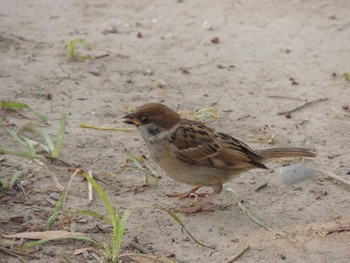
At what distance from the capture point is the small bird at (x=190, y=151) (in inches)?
203

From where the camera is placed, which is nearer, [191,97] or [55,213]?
[55,213]

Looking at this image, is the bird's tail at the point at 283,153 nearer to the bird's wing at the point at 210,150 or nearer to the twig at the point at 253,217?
the bird's wing at the point at 210,150

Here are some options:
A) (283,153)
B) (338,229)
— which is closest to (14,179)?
(283,153)

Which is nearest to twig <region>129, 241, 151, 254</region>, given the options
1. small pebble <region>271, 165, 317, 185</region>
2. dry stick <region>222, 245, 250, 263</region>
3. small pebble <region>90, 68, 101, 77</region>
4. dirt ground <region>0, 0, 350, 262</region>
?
dirt ground <region>0, 0, 350, 262</region>

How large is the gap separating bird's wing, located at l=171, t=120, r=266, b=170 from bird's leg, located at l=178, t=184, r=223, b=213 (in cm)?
18

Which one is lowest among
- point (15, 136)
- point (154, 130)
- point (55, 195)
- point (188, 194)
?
point (188, 194)

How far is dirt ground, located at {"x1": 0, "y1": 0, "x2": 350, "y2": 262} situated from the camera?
4.75 meters

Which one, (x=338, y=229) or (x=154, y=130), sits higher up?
(x=154, y=130)

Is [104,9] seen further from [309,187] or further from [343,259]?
[343,259]

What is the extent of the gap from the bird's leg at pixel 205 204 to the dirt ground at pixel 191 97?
0.06m

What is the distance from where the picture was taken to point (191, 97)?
7.02 metres

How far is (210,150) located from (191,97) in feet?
6.05

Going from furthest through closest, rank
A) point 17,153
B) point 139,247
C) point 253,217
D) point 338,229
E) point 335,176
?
point 335,176 → point 17,153 → point 253,217 → point 338,229 → point 139,247

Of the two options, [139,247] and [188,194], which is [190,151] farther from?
[139,247]
